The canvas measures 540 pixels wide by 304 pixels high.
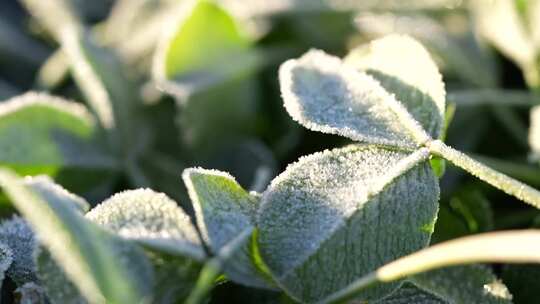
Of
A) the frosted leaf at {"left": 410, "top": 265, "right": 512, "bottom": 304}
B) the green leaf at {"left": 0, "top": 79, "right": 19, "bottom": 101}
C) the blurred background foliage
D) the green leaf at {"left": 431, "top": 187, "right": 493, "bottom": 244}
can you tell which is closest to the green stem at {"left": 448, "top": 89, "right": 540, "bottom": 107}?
the blurred background foliage

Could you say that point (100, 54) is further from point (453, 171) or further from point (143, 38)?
point (453, 171)

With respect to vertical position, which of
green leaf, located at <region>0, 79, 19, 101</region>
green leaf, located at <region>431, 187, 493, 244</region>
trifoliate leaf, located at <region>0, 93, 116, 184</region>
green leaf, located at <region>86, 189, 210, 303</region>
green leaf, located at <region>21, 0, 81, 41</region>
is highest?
green leaf, located at <region>21, 0, 81, 41</region>

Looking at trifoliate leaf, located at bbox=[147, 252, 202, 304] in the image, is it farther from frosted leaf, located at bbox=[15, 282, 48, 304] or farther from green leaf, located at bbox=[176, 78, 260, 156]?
green leaf, located at bbox=[176, 78, 260, 156]

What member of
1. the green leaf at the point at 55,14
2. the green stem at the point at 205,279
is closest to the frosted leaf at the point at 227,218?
the green stem at the point at 205,279

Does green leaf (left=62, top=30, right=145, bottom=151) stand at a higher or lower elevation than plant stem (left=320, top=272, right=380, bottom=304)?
higher

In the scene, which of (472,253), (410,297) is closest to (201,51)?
(410,297)

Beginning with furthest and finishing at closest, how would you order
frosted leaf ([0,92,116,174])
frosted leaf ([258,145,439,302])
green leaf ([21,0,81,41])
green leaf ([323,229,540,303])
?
1. green leaf ([21,0,81,41])
2. frosted leaf ([0,92,116,174])
3. frosted leaf ([258,145,439,302])
4. green leaf ([323,229,540,303])

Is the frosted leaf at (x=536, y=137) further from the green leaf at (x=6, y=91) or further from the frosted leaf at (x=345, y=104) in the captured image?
the green leaf at (x=6, y=91)
